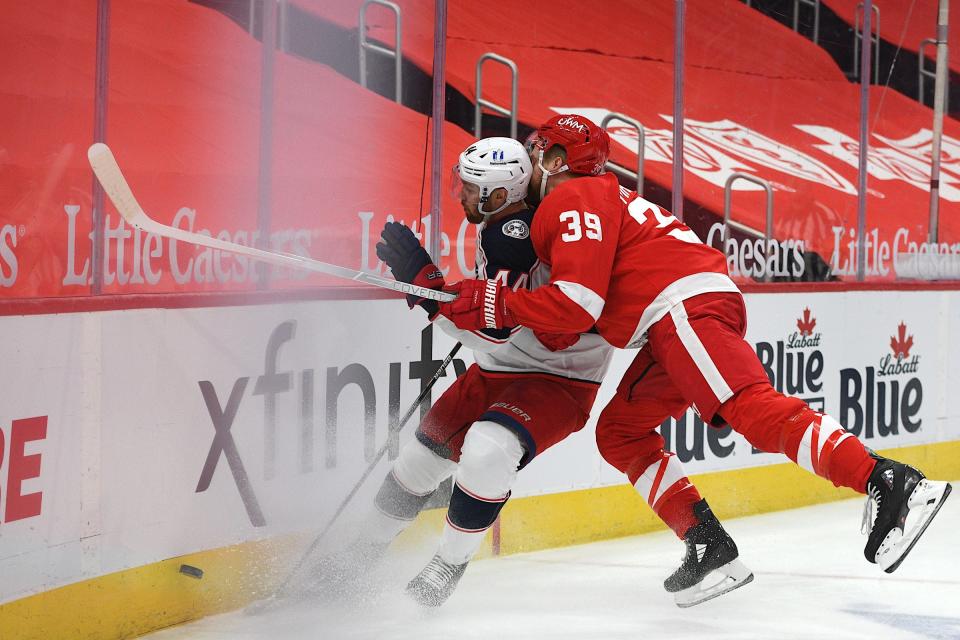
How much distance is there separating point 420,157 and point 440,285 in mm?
1272

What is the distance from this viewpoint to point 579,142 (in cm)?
284

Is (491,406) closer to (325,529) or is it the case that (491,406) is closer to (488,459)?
(488,459)

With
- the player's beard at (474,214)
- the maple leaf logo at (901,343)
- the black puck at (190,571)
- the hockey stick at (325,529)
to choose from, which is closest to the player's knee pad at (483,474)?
the hockey stick at (325,529)

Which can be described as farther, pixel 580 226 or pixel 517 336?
pixel 517 336

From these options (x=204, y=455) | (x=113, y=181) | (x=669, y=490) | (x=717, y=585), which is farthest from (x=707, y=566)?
(x=113, y=181)

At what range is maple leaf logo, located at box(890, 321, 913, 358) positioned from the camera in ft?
16.7

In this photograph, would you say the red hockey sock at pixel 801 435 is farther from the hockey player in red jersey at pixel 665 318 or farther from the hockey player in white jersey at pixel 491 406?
the hockey player in white jersey at pixel 491 406

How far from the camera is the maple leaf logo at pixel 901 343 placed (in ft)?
16.7

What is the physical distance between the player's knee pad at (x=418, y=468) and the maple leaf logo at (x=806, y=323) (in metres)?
2.08

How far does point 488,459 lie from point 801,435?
2.25 feet

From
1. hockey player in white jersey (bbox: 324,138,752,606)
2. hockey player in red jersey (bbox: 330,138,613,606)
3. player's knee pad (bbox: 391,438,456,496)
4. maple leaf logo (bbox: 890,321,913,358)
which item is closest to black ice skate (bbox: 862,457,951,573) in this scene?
hockey player in white jersey (bbox: 324,138,752,606)

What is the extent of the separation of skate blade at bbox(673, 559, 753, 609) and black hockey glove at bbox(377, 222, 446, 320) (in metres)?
0.93

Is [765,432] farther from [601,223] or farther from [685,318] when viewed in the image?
[601,223]

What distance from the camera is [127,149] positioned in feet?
12.3
